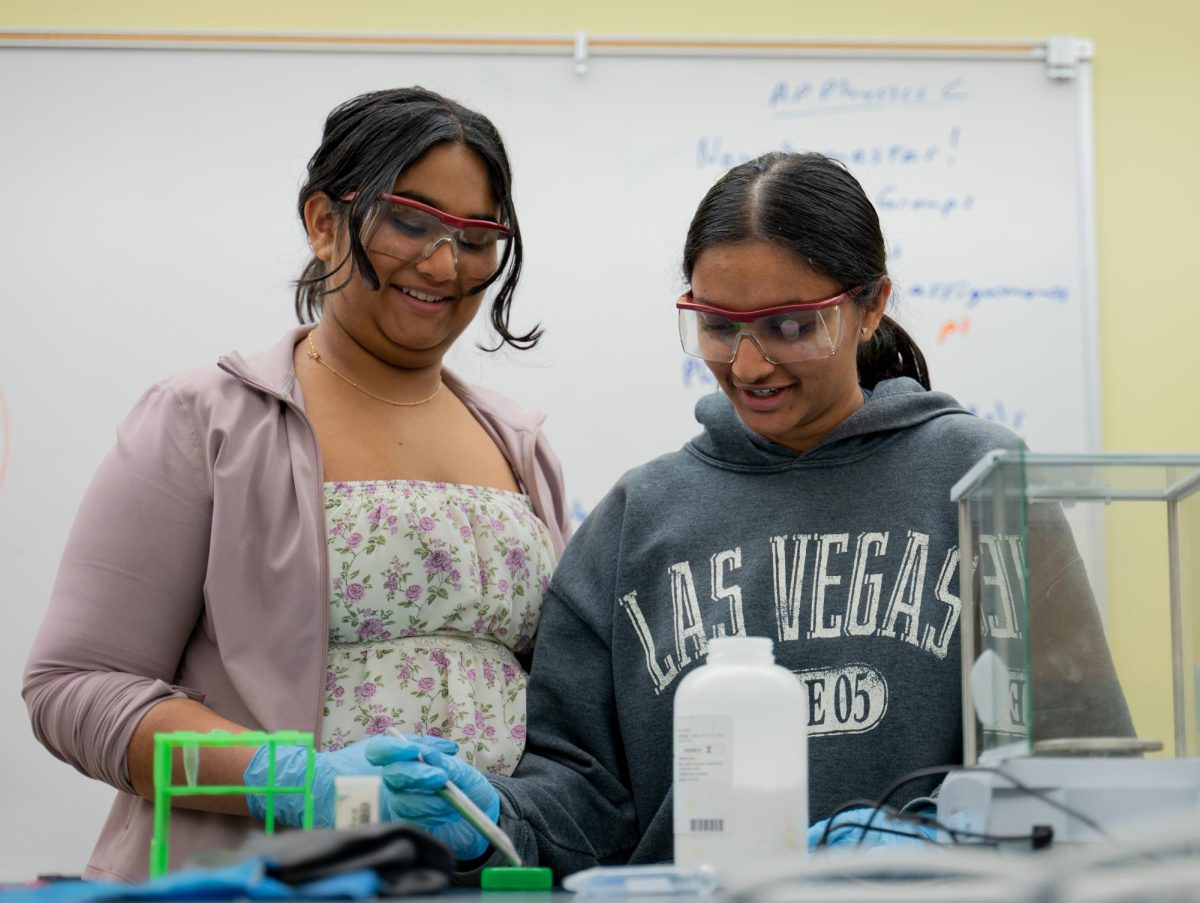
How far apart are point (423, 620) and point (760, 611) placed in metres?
0.36

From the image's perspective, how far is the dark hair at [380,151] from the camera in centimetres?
156

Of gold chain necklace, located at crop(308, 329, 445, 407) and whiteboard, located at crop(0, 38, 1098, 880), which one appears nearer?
gold chain necklace, located at crop(308, 329, 445, 407)

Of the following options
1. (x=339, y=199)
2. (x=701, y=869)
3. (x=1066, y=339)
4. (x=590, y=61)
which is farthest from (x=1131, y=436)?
(x=701, y=869)

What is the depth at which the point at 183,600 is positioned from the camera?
145 cm

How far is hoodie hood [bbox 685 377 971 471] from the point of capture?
1543mm

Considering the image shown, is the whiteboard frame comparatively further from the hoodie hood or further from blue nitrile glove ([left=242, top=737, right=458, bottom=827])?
blue nitrile glove ([left=242, top=737, right=458, bottom=827])

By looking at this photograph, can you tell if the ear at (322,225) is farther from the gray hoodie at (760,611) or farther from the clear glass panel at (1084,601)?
the clear glass panel at (1084,601)

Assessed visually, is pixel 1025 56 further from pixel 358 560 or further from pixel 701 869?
pixel 701 869

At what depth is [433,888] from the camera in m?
0.79

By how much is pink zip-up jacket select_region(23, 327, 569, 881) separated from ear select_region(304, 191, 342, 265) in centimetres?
23

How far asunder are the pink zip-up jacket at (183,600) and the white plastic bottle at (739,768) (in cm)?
54

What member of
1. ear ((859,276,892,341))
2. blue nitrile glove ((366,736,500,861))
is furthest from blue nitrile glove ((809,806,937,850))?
ear ((859,276,892,341))

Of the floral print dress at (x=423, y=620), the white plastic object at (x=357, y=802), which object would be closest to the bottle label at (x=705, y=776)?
the white plastic object at (x=357, y=802)

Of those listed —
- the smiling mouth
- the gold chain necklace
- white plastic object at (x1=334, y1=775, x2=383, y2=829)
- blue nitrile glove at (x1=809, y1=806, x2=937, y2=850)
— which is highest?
the smiling mouth
